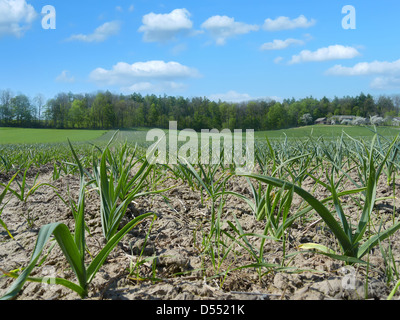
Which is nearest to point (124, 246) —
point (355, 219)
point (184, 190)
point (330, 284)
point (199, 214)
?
point (199, 214)

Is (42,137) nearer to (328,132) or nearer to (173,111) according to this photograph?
(173,111)

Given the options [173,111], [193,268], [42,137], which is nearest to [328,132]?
[193,268]

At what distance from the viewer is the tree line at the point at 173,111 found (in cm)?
4641

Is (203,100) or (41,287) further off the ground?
(203,100)

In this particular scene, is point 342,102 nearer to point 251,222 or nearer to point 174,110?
point 174,110

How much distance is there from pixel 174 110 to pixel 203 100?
802 centimetres

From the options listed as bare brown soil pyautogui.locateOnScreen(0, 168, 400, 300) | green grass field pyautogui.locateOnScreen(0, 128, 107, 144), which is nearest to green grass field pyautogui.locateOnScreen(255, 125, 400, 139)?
bare brown soil pyautogui.locateOnScreen(0, 168, 400, 300)

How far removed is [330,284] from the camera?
3.32 ft

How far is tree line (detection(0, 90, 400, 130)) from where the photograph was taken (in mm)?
46406

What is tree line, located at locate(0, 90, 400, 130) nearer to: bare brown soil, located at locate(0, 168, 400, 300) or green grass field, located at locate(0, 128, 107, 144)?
green grass field, located at locate(0, 128, 107, 144)

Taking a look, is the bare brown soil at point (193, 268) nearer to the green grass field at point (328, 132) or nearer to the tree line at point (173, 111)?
the green grass field at point (328, 132)

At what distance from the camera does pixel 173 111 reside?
54094mm

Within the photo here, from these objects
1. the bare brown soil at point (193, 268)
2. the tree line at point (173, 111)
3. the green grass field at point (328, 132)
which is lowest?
the bare brown soil at point (193, 268)

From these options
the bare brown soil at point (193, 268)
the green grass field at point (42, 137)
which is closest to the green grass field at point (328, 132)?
the bare brown soil at point (193, 268)
